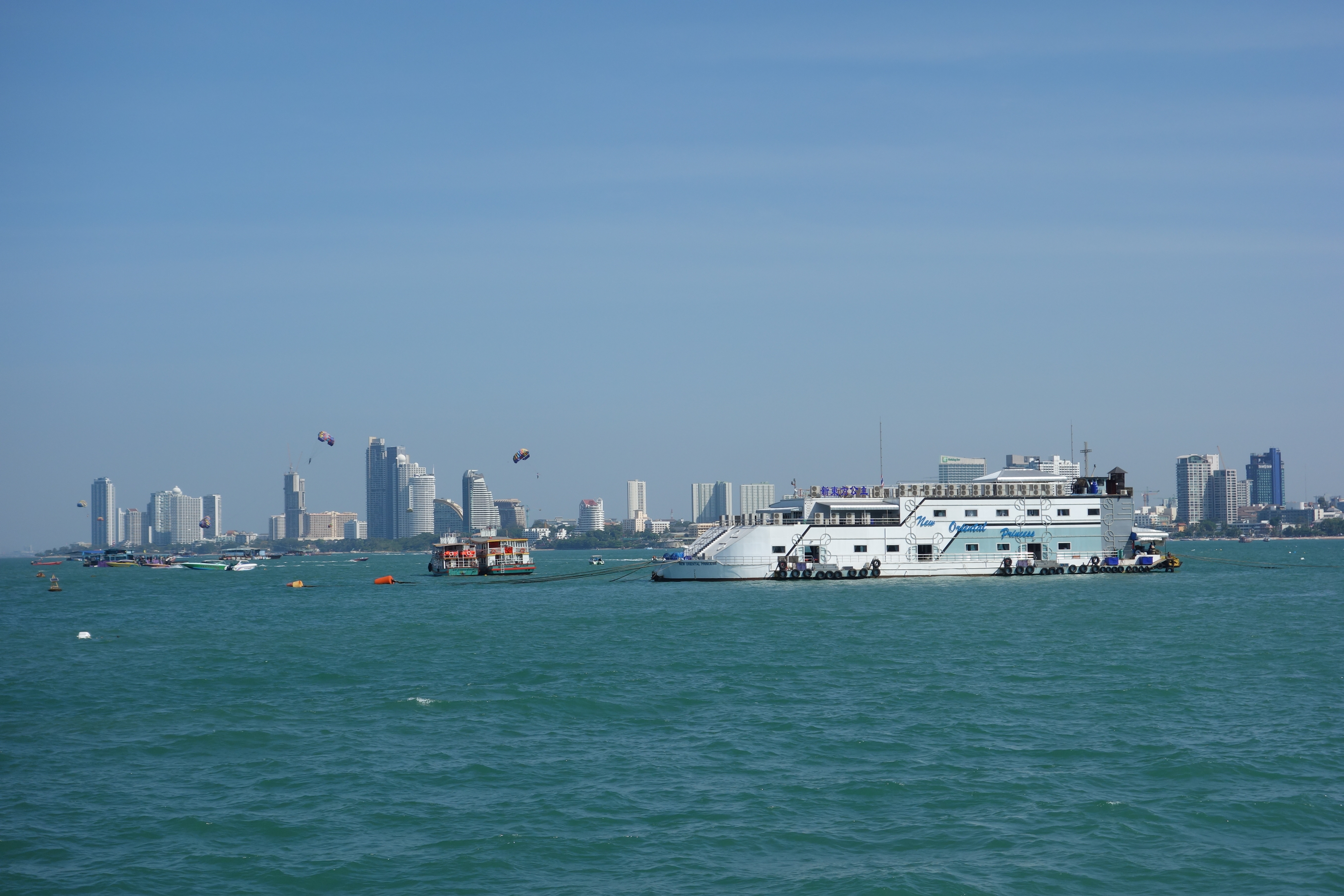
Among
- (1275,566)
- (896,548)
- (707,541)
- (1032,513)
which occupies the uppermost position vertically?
(1032,513)

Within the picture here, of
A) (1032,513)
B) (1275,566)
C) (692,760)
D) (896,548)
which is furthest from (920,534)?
(692,760)

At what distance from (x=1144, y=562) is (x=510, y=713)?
6501 centimetres

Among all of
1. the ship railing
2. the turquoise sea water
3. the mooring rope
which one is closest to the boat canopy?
the ship railing

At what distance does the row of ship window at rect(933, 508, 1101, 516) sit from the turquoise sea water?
2604 cm

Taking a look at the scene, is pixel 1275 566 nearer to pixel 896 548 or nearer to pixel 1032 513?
pixel 1032 513

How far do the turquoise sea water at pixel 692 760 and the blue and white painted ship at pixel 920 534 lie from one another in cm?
2578

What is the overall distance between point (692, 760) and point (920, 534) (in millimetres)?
55975

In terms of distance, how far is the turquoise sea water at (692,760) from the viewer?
19.0 metres

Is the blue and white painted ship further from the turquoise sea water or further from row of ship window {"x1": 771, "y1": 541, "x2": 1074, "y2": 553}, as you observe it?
the turquoise sea water

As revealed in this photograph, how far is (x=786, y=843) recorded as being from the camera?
65.4ft

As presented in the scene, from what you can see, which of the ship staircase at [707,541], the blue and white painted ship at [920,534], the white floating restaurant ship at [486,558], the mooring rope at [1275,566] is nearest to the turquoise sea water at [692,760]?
the blue and white painted ship at [920,534]

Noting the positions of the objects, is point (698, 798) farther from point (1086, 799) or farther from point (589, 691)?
point (589, 691)

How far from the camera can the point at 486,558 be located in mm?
110938

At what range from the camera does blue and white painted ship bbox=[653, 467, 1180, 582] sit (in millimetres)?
78875
